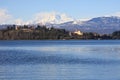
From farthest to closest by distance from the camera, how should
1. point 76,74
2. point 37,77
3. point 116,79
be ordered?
point 76,74 < point 37,77 < point 116,79

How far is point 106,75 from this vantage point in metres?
31.7

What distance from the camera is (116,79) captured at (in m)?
29.2

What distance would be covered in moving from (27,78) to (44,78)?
1287 millimetres

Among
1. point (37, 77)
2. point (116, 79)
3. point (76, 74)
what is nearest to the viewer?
point (116, 79)

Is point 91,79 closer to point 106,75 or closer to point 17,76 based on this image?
point 106,75

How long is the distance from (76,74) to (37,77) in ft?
12.1

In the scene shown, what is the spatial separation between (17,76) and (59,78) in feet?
11.8

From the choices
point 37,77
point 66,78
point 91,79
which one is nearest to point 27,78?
point 37,77

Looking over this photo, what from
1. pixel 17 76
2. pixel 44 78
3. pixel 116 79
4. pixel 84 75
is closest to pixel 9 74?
pixel 17 76

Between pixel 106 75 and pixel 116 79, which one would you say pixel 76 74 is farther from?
pixel 116 79

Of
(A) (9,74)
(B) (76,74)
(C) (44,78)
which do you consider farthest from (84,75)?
(A) (9,74)

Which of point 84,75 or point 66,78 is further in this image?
point 84,75

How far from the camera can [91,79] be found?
97.5 feet

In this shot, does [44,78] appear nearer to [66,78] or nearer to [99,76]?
[66,78]
